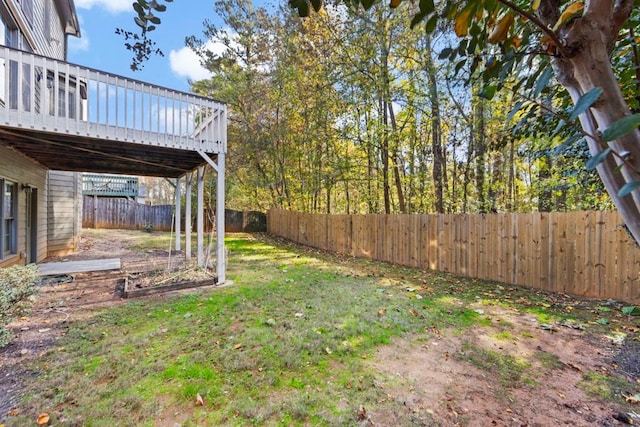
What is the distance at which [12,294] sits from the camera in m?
2.99

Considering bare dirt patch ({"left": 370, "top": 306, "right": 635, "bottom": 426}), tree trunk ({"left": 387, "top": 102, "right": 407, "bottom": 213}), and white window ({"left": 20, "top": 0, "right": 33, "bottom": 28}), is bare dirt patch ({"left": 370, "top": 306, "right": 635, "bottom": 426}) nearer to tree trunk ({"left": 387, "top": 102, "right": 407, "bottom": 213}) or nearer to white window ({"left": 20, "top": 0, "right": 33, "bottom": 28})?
tree trunk ({"left": 387, "top": 102, "right": 407, "bottom": 213})

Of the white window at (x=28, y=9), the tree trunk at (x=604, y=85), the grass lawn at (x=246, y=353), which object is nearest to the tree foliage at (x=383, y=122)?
the tree trunk at (x=604, y=85)

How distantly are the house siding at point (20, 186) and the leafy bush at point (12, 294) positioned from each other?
2.33m

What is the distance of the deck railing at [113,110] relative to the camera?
370cm

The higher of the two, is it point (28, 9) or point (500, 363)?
point (28, 9)

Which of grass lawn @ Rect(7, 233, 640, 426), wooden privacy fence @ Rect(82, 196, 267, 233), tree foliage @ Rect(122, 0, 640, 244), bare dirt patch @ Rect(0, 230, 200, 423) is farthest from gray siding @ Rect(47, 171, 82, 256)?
wooden privacy fence @ Rect(82, 196, 267, 233)

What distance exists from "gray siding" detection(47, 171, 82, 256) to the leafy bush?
559 cm

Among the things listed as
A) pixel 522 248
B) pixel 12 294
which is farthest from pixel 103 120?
pixel 522 248

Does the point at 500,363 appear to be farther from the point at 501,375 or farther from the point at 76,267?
the point at 76,267

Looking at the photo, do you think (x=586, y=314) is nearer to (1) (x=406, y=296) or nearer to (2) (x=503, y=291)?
(2) (x=503, y=291)

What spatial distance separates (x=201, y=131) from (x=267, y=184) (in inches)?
378

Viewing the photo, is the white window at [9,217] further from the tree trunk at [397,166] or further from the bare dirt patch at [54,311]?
the tree trunk at [397,166]

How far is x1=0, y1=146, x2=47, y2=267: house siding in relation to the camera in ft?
16.6

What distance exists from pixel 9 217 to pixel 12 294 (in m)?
3.53
